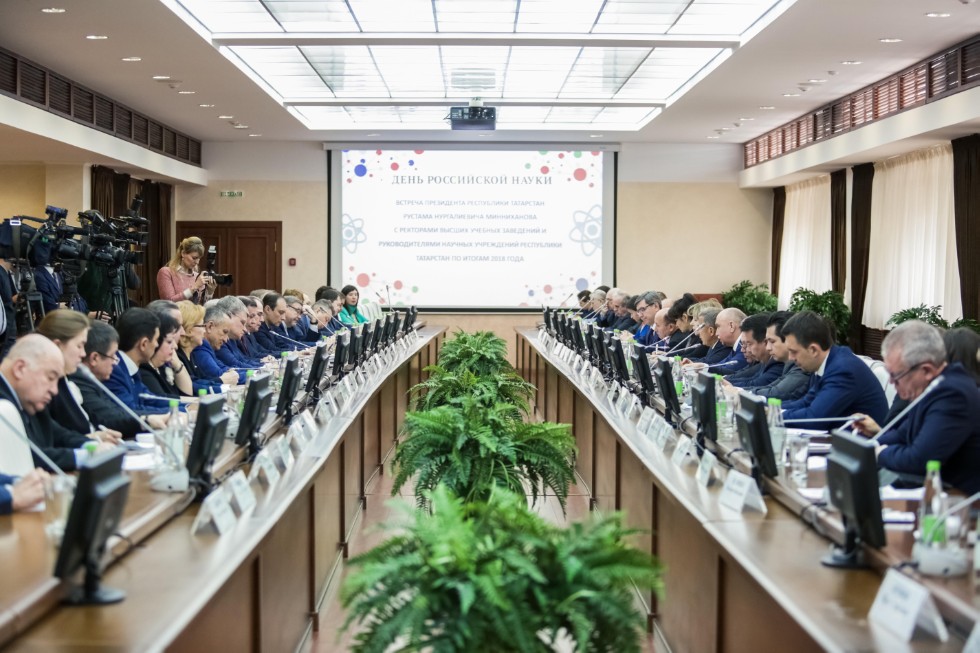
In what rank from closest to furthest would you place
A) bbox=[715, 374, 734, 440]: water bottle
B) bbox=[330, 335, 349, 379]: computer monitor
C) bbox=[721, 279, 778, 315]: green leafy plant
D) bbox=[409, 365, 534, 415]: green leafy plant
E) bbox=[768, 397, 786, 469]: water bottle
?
bbox=[768, 397, 786, 469]: water bottle < bbox=[715, 374, 734, 440]: water bottle < bbox=[409, 365, 534, 415]: green leafy plant < bbox=[330, 335, 349, 379]: computer monitor < bbox=[721, 279, 778, 315]: green leafy plant

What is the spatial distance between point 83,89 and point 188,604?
348 inches

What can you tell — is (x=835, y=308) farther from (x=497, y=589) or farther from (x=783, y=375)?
(x=497, y=589)

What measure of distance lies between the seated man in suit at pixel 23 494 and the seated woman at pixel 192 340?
299 centimetres

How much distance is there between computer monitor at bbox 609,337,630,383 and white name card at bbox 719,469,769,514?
109 inches

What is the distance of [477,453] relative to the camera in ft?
11.8

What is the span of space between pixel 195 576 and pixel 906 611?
1.35 m

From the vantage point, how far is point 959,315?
8820 mm

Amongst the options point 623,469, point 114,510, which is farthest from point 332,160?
point 114,510

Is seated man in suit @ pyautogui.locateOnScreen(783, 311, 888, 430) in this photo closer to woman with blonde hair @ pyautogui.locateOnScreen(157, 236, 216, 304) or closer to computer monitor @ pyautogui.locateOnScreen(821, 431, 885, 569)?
computer monitor @ pyautogui.locateOnScreen(821, 431, 885, 569)

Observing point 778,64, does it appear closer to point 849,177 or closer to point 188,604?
point 849,177

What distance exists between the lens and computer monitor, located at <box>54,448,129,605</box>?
5.86 ft

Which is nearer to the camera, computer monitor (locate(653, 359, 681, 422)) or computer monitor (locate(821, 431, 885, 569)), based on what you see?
computer monitor (locate(821, 431, 885, 569))

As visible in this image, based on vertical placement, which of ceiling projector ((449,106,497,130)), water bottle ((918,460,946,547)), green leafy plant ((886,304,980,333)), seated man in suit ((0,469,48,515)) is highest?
ceiling projector ((449,106,497,130))

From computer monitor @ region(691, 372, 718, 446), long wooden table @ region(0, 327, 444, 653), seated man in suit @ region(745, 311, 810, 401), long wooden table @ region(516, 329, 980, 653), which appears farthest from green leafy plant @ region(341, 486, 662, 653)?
seated man in suit @ region(745, 311, 810, 401)
